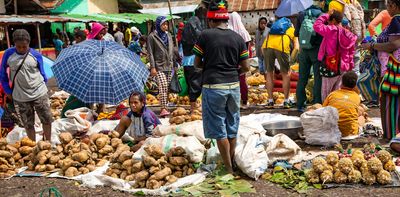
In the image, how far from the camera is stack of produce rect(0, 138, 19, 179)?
5.85m

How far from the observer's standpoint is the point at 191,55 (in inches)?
345

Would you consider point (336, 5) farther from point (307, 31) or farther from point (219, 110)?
point (219, 110)

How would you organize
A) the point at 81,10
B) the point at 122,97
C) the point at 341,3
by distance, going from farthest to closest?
the point at 81,10 < the point at 341,3 < the point at 122,97

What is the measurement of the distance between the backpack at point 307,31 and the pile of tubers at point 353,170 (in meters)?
3.22

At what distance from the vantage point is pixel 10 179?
5.78 metres

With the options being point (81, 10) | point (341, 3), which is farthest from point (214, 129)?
point (81, 10)

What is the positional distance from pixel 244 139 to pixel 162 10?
28.9 meters

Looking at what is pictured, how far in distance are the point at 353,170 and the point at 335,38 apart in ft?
9.99

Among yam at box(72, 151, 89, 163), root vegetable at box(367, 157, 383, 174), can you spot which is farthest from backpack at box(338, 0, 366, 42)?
yam at box(72, 151, 89, 163)

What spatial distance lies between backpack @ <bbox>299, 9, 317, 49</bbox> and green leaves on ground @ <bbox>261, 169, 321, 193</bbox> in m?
3.19

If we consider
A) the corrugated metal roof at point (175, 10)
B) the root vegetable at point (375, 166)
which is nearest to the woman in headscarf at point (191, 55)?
the root vegetable at point (375, 166)

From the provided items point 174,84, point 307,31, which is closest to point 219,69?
point 307,31

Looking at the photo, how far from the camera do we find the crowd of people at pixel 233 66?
512 centimetres

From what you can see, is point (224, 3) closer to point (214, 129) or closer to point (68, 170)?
point (214, 129)
